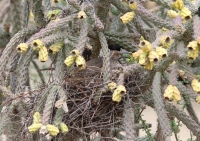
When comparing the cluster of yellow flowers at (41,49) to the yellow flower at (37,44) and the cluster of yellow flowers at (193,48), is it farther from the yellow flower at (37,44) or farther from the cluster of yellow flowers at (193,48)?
the cluster of yellow flowers at (193,48)

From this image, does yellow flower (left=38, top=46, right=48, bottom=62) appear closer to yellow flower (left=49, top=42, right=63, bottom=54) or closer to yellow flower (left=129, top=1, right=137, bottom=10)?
yellow flower (left=49, top=42, right=63, bottom=54)

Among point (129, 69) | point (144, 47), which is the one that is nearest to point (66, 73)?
point (129, 69)

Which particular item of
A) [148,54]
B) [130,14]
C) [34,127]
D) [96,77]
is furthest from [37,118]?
[130,14]

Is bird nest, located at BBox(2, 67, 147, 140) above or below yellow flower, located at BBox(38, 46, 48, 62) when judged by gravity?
below

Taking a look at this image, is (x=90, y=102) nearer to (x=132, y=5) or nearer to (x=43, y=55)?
(x=43, y=55)

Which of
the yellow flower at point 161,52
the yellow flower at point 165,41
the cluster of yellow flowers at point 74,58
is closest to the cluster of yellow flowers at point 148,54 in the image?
the yellow flower at point 161,52

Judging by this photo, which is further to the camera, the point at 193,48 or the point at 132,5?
the point at 132,5

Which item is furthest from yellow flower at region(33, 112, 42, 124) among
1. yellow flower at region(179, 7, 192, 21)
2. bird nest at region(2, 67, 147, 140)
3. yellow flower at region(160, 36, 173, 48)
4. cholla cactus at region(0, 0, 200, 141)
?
yellow flower at region(179, 7, 192, 21)

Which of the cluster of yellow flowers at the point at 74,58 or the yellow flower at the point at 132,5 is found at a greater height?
the yellow flower at the point at 132,5

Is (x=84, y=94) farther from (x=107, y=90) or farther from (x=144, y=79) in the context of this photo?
(x=144, y=79)

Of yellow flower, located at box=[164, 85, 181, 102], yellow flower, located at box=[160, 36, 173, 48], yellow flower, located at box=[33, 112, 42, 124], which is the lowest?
yellow flower, located at box=[33, 112, 42, 124]

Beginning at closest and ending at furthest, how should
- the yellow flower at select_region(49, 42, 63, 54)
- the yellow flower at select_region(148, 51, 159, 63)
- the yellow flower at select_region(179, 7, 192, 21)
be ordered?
the yellow flower at select_region(148, 51, 159, 63) < the yellow flower at select_region(179, 7, 192, 21) < the yellow flower at select_region(49, 42, 63, 54)

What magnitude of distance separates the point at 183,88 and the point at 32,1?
37.0 inches

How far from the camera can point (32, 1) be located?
2.12m
